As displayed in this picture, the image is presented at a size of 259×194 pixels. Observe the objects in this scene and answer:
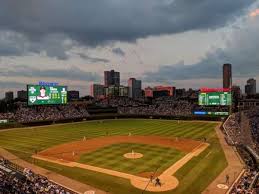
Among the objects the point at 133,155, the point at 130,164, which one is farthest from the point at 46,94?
the point at 130,164

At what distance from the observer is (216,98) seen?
85000 millimetres

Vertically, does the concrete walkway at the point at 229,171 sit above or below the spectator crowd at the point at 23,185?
below

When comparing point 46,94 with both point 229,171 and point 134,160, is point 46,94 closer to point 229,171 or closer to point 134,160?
point 134,160

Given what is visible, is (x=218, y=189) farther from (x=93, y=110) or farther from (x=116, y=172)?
(x=93, y=110)

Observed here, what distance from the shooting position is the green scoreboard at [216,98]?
8282 centimetres

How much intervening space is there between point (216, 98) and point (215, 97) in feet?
1.62

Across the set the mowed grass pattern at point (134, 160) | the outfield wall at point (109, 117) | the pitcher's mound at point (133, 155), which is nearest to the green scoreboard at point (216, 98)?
the outfield wall at point (109, 117)

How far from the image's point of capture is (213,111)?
297 feet

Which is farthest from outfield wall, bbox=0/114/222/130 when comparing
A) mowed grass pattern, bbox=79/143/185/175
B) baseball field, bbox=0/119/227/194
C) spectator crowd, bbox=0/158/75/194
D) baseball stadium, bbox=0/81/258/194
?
spectator crowd, bbox=0/158/75/194

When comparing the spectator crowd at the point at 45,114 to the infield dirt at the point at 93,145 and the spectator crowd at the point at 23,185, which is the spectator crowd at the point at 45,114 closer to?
the infield dirt at the point at 93,145

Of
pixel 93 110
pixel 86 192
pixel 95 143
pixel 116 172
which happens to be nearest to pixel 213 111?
pixel 93 110

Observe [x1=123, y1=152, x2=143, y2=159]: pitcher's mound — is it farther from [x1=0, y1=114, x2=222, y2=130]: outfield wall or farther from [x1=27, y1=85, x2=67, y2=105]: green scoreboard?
[x1=27, y1=85, x2=67, y2=105]: green scoreboard

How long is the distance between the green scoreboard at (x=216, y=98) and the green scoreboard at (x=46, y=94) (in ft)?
163

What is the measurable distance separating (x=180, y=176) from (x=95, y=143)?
23.3 metres
